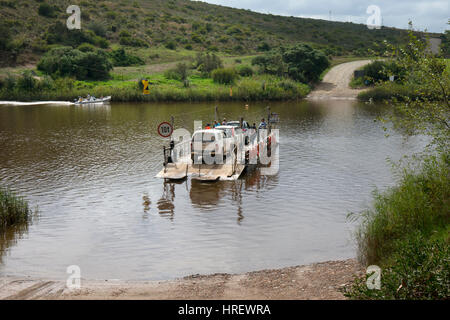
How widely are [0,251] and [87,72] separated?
5542cm

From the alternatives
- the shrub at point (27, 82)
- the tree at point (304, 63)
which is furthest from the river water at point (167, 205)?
the tree at point (304, 63)

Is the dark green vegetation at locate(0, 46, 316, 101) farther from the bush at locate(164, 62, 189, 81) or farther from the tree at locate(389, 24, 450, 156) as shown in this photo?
the tree at locate(389, 24, 450, 156)

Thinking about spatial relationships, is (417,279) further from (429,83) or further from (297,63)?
(297,63)

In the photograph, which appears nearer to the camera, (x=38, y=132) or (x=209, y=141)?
(x=209, y=141)

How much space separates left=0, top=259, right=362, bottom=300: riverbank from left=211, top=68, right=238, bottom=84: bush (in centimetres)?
5325

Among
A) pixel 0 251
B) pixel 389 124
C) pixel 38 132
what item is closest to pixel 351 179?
pixel 0 251

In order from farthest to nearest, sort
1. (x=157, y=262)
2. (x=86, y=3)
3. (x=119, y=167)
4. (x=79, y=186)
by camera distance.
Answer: (x=86, y=3) → (x=119, y=167) → (x=79, y=186) → (x=157, y=262)

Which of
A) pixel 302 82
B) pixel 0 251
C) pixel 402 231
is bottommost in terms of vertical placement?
pixel 0 251

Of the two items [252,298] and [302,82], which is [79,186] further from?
[302,82]

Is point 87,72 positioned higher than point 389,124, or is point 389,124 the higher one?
point 87,72

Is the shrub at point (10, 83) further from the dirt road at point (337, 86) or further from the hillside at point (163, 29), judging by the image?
the dirt road at point (337, 86)

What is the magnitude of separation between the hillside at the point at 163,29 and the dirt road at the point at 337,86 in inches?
848

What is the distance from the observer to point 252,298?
32.0ft

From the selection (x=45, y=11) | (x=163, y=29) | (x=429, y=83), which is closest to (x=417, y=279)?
(x=429, y=83)
